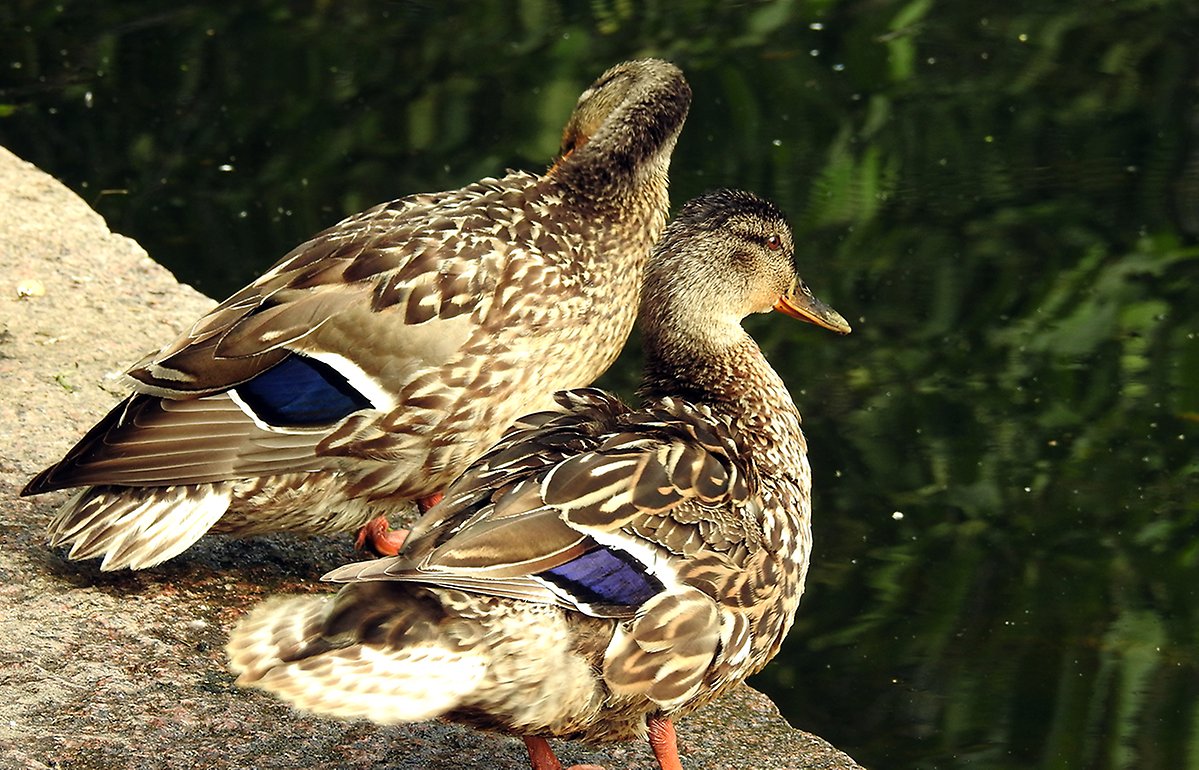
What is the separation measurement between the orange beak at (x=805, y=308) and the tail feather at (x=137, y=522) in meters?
1.65

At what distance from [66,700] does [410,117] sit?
501cm

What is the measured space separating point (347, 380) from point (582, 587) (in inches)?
51.7

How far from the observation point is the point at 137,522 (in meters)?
4.38

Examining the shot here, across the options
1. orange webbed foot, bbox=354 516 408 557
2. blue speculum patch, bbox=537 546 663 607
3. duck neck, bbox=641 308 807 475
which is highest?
blue speculum patch, bbox=537 546 663 607

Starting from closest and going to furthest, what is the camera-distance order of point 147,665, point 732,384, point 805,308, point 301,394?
point 147,665 → point 732,384 → point 301,394 → point 805,308

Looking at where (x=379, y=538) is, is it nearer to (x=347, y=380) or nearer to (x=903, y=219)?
(x=347, y=380)

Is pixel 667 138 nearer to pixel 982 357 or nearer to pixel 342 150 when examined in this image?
pixel 982 357

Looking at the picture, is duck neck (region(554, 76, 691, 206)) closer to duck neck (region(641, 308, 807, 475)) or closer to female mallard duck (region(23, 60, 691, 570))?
female mallard duck (region(23, 60, 691, 570))

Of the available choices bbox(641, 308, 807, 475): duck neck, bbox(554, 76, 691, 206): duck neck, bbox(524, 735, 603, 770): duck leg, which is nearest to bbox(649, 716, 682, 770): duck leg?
bbox(524, 735, 603, 770): duck leg

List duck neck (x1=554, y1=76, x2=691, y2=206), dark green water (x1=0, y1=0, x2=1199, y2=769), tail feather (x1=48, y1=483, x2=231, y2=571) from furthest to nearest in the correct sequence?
1. duck neck (x1=554, y1=76, x2=691, y2=206)
2. dark green water (x1=0, y1=0, x2=1199, y2=769)
3. tail feather (x1=48, y1=483, x2=231, y2=571)

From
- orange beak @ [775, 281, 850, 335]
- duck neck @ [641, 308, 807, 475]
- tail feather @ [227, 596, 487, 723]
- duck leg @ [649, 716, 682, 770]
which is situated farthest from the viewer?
orange beak @ [775, 281, 850, 335]

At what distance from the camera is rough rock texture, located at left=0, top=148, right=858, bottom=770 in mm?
3904

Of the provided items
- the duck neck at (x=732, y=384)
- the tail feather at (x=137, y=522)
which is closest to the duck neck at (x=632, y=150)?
the duck neck at (x=732, y=384)

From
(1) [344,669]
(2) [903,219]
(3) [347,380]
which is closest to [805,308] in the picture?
(3) [347,380]
